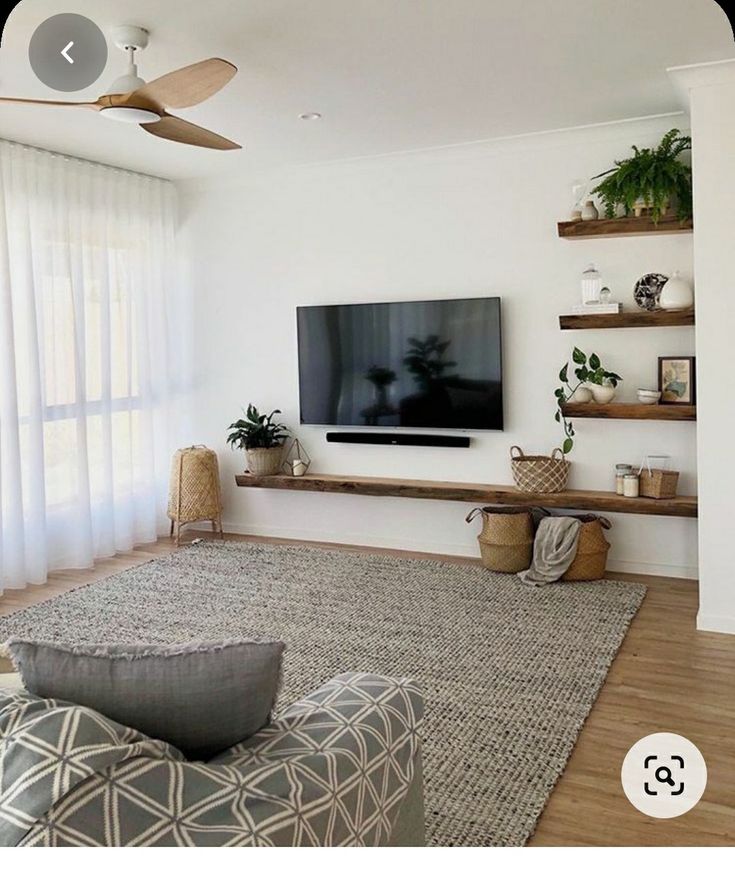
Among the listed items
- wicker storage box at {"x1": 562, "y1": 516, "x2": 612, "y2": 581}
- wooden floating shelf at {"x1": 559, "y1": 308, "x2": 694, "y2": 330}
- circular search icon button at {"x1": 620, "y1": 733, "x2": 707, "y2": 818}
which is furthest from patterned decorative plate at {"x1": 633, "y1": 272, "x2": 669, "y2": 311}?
circular search icon button at {"x1": 620, "y1": 733, "x2": 707, "y2": 818}

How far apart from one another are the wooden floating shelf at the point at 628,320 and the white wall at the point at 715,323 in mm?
622

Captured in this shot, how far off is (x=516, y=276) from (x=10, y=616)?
10.7 ft

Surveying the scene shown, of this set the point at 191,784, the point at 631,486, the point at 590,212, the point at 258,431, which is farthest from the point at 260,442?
the point at 191,784

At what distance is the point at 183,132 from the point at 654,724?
9.07 feet

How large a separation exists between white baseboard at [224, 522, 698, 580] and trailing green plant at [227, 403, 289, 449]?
62 cm

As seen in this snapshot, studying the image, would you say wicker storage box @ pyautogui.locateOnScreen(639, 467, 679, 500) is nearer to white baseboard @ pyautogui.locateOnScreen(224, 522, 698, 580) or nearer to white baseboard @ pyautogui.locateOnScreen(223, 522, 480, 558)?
white baseboard @ pyautogui.locateOnScreen(224, 522, 698, 580)

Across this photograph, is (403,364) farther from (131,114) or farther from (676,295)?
(131,114)

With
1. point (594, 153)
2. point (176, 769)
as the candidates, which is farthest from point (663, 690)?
point (594, 153)

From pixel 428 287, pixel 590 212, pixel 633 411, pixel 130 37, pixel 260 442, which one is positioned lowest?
pixel 260 442

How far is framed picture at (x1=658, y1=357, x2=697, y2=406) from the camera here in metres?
4.44

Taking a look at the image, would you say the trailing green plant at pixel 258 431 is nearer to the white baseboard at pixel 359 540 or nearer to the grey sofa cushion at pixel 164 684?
the white baseboard at pixel 359 540

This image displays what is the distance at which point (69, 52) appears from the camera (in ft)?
8.76
